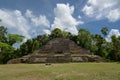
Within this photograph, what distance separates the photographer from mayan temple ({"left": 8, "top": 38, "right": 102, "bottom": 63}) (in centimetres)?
6412

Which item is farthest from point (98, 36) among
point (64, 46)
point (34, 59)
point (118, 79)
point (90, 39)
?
point (118, 79)

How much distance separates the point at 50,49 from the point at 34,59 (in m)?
8.86

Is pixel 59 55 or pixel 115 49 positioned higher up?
pixel 115 49

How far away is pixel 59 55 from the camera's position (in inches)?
2655

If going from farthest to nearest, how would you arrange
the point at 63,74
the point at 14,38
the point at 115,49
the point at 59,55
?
1. the point at 115,49
2. the point at 14,38
3. the point at 59,55
4. the point at 63,74

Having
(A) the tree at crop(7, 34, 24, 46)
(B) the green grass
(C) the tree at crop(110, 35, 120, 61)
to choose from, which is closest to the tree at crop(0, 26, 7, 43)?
(A) the tree at crop(7, 34, 24, 46)

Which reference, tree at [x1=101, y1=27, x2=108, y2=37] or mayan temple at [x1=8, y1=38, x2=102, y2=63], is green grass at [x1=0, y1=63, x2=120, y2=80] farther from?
tree at [x1=101, y1=27, x2=108, y2=37]

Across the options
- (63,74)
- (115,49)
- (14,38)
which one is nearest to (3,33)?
(14,38)

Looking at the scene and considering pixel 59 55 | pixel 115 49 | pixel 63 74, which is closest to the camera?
pixel 63 74

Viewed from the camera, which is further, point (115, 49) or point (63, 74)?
point (115, 49)

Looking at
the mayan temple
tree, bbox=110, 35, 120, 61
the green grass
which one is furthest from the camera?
tree, bbox=110, 35, 120, 61

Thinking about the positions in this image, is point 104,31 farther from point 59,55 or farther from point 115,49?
point 59,55

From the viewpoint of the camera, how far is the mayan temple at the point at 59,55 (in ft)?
210

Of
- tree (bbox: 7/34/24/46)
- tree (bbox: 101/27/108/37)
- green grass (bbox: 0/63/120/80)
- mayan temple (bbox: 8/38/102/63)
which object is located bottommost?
green grass (bbox: 0/63/120/80)
